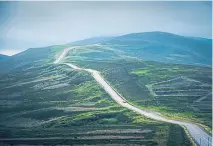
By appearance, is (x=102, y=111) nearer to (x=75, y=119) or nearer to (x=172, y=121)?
(x=75, y=119)

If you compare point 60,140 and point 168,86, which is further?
point 168,86

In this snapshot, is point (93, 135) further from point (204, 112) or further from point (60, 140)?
point (204, 112)

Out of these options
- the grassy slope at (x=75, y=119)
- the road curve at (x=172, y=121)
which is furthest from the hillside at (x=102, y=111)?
the road curve at (x=172, y=121)

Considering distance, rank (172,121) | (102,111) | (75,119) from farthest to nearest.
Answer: (102,111) → (75,119) → (172,121)

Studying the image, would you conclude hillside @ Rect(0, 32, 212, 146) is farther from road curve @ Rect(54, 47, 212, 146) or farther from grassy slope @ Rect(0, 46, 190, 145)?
road curve @ Rect(54, 47, 212, 146)

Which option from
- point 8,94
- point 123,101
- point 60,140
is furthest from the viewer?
point 8,94

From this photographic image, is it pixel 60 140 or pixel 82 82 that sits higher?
pixel 82 82

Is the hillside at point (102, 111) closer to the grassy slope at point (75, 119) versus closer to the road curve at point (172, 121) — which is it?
the grassy slope at point (75, 119)

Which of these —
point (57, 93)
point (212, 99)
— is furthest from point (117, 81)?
point (212, 99)

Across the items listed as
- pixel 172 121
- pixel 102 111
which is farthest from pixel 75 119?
pixel 172 121

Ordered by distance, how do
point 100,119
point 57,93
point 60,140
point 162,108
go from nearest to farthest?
point 60,140 → point 100,119 → point 162,108 → point 57,93

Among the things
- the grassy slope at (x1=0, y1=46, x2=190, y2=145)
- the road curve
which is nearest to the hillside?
the grassy slope at (x1=0, y1=46, x2=190, y2=145)
